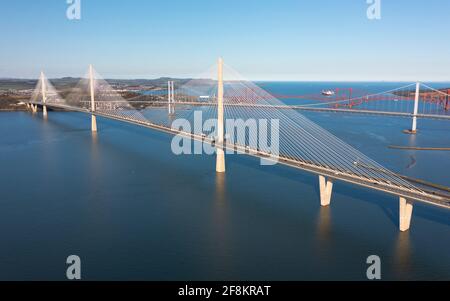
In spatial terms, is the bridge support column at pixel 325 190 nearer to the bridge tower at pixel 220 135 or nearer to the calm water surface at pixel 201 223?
the calm water surface at pixel 201 223

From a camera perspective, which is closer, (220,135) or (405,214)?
(405,214)

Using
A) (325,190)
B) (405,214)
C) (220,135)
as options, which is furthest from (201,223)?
(220,135)

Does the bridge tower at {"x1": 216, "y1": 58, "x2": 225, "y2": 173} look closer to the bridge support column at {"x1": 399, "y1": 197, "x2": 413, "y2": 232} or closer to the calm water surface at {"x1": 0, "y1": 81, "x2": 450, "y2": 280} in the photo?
the calm water surface at {"x1": 0, "y1": 81, "x2": 450, "y2": 280}

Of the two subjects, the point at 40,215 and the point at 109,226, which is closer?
the point at 109,226

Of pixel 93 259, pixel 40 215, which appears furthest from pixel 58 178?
pixel 93 259

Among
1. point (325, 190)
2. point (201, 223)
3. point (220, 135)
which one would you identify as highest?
point (220, 135)

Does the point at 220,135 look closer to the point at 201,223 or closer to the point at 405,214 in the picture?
the point at 201,223
